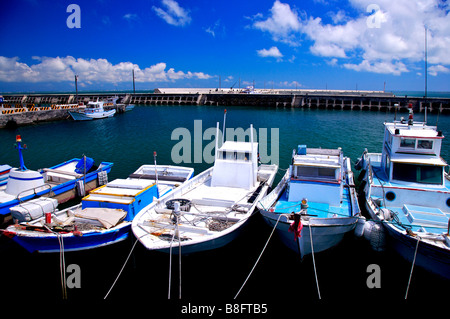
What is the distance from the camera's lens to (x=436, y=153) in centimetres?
1427

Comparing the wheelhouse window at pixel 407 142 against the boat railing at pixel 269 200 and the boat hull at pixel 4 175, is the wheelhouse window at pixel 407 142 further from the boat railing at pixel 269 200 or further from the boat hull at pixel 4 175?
the boat hull at pixel 4 175

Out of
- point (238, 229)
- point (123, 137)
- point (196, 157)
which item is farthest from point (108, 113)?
point (238, 229)

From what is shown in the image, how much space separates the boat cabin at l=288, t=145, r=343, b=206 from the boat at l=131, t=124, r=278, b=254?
1901mm

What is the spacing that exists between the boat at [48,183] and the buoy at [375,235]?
49.4ft

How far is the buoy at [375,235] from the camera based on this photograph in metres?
12.2

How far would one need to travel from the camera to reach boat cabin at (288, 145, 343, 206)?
13.6 m

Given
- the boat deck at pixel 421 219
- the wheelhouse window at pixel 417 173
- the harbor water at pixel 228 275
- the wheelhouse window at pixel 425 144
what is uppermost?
the wheelhouse window at pixel 425 144

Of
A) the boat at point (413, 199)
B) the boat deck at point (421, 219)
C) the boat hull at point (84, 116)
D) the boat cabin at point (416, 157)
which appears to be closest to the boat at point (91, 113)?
the boat hull at point (84, 116)

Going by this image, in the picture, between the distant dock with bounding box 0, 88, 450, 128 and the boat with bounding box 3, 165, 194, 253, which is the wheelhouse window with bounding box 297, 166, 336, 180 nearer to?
the boat with bounding box 3, 165, 194, 253

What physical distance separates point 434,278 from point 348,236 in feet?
11.1

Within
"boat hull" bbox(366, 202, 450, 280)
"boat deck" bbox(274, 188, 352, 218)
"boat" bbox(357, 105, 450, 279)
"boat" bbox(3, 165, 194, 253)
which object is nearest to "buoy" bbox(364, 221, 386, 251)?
"boat" bbox(357, 105, 450, 279)

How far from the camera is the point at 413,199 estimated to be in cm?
1339

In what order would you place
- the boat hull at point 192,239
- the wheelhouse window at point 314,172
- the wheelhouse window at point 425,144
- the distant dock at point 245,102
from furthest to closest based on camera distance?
the distant dock at point 245,102, the wheelhouse window at point 425,144, the wheelhouse window at point 314,172, the boat hull at point 192,239
